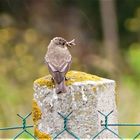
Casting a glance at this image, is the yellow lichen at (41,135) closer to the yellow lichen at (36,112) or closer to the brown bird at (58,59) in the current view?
the yellow lichen at (36,112)

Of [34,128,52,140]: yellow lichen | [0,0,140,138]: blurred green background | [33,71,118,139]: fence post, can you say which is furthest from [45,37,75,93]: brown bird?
[0,0,140,138]: blurred green background

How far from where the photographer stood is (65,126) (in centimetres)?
406

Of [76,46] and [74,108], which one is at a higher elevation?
[76,46]

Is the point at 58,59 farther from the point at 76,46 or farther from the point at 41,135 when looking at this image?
the point at 76,46

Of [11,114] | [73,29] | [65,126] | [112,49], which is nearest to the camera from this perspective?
[65,126]

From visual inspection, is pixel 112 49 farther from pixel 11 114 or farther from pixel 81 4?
pixel 11 114

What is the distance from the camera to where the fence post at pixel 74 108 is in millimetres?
4027

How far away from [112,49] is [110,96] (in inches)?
457

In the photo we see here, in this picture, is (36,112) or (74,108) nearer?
(74,108)

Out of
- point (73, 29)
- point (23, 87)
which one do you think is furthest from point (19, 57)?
point (73, 29)

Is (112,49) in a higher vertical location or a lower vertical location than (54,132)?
higher

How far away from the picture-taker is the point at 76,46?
574 inches

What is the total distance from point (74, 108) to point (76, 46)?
10.6 meters

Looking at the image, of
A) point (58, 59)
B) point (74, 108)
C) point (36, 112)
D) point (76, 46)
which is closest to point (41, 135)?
point (36, 112)
